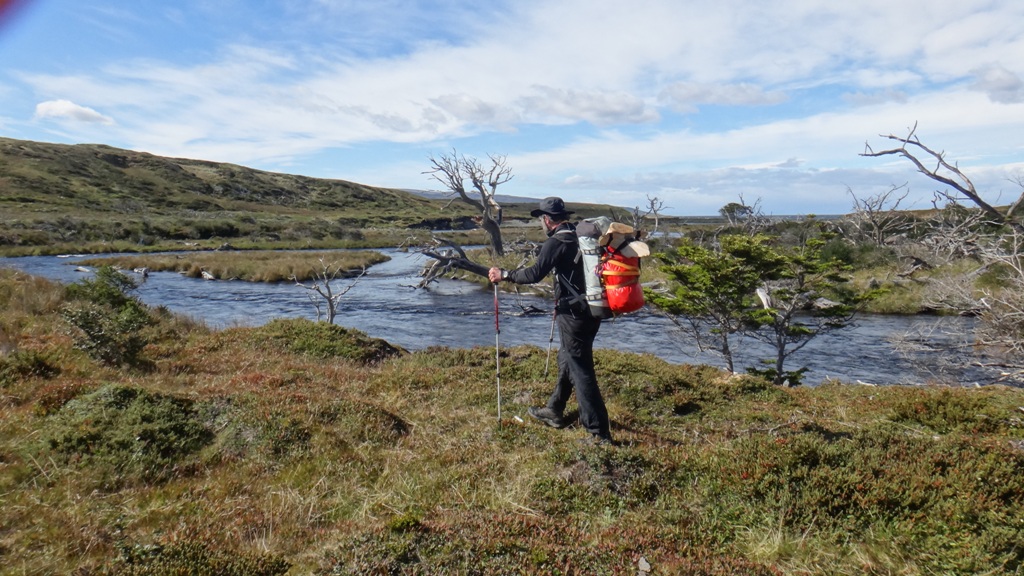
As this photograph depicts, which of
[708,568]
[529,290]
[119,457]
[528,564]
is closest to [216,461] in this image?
[119,457]

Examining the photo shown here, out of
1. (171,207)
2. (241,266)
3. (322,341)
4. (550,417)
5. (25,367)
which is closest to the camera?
(550,417)

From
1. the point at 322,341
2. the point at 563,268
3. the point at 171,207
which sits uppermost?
the point at 171,207

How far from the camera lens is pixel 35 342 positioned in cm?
1048

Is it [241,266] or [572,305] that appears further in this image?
[241,266]

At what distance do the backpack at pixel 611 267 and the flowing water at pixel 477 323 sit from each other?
11.6 metres

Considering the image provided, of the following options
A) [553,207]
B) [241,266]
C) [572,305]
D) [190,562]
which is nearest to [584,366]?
[572,305]

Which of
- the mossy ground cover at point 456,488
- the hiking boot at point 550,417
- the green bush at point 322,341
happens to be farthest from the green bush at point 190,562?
the green bush at point 322,341

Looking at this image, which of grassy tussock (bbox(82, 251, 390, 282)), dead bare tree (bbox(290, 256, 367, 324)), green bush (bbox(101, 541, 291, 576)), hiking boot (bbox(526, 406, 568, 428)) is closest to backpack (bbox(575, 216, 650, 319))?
hiking boot (bbox(526, 406, 568, 428))

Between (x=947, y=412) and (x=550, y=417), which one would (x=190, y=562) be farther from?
(x=947, y=412)

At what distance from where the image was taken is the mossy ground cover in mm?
3938

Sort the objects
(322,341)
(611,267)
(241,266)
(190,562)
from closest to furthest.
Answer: (190,562), (611,267), (322,341), (241,266)

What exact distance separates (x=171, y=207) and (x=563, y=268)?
356 ft

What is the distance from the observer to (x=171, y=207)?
323 feet

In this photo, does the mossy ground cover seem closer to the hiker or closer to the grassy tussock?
the hiker
